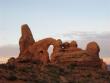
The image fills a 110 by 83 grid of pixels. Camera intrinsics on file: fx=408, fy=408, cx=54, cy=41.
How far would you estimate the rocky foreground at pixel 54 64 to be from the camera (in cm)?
5466

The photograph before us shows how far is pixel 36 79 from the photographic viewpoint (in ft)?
173

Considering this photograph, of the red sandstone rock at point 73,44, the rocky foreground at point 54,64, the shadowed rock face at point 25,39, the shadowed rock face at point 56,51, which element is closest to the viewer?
the rocky foreground at point 54,64

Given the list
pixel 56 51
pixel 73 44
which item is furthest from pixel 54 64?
pixel 73 44

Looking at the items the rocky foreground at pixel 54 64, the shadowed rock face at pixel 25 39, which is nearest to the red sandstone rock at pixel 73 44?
the rocky foreground at pixel 54 64

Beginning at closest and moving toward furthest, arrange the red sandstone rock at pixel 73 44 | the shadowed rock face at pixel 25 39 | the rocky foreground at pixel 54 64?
1. the rocky foreground at pixel 54 64
2. the red sandstone rock at pixel 73 44
3. the shadowed rock face at pixel 25 39

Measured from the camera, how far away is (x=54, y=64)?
71625 millimetres

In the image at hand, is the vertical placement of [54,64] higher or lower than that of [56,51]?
lower

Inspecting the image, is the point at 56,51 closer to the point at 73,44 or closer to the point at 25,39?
the point at 73,44

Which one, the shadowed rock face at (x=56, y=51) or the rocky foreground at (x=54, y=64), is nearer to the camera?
the rocky foreground at (x=54, y=64)

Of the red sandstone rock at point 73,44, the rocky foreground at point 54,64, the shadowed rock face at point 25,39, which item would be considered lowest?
the rocky foreground at point 54,64

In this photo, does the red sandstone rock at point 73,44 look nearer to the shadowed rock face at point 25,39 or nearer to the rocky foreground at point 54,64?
the rocky foreground at point 54,64

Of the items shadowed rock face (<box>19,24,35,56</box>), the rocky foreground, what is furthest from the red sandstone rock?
shadowed rock face (<box>19,24,35,56</box>)

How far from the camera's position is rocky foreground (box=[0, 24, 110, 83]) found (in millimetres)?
54656

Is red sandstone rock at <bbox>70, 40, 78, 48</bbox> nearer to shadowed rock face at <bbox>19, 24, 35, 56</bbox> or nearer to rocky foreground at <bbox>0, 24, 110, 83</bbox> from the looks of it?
rocky foreground at <bbox>0, 24, 110, 83</bbox>
